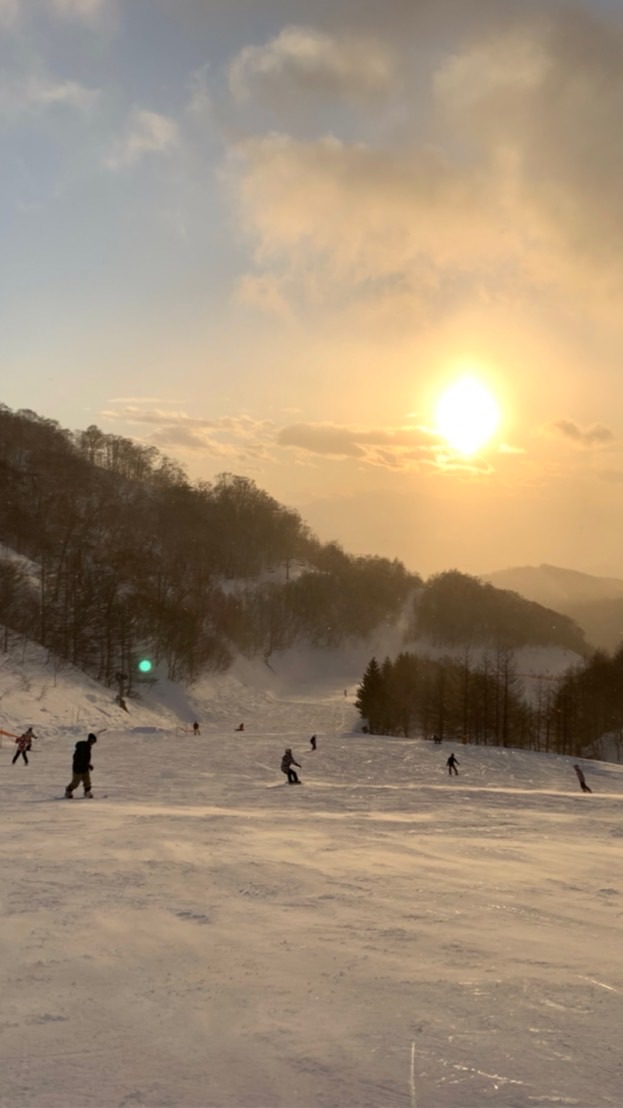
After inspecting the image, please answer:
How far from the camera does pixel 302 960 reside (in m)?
7.29

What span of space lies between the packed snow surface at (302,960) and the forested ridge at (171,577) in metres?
58.9

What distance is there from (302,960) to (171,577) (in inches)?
4623

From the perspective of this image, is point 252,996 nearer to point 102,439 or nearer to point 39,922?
point 39,922

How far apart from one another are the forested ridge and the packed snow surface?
58.9 metres

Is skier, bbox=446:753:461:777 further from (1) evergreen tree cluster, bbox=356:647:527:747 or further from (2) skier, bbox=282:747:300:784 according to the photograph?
(1) evergreen tree cluster, bbox=356:647:527:747

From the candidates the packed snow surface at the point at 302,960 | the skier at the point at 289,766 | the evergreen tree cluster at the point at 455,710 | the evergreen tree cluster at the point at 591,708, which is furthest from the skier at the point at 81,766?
the evergreen tree cluster at the point at 591,708

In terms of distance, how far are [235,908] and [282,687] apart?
123 m

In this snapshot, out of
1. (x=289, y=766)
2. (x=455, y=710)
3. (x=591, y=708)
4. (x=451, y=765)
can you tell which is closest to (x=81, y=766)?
(x=289, y=766)

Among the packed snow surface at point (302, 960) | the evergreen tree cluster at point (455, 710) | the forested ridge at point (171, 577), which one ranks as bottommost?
the evergreen tree cluster at point (455, 710)

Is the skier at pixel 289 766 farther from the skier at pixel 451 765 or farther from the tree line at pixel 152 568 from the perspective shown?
the tree line at pixel 152 568

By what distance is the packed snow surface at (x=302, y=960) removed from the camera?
17.0 feet

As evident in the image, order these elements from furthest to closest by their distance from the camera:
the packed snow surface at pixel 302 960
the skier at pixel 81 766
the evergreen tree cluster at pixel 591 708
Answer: the evergreen tree cluster at pixel 591 708 < the skier at pixel 81 766 < the packed snow surface at pixel 302 960

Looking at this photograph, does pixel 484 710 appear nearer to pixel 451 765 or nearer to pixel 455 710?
pixel 455 710

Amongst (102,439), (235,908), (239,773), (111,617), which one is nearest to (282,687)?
Result: (111,617)
